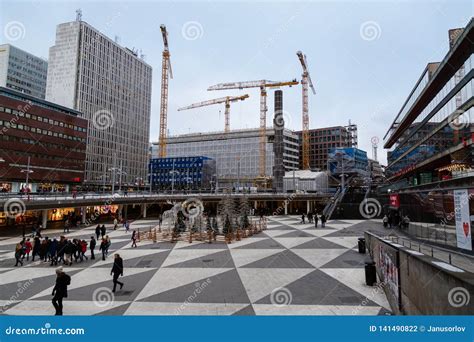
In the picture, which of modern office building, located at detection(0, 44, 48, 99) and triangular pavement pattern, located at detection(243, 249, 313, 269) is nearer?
triangular pavement pattern, located at detection(243, 249, 313, 269)

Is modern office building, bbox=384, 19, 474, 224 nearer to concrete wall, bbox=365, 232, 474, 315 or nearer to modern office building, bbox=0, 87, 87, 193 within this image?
concrete wall, bbox=365, 232, 474, 315

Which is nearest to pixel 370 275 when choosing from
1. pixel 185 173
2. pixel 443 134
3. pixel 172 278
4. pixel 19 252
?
pixel 172 278

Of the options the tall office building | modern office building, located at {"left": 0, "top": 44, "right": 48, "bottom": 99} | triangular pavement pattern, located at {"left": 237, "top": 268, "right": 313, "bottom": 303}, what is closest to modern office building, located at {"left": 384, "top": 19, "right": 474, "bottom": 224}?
triangular pavement pattern, located at {"left": 237, "top": 268, "right": 313, "bottom": 303}

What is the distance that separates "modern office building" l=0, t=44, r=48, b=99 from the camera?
362 ft

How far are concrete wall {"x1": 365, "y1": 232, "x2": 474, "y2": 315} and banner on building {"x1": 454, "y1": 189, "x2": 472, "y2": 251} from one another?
1603 millimetres

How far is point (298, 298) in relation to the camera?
10266 mm

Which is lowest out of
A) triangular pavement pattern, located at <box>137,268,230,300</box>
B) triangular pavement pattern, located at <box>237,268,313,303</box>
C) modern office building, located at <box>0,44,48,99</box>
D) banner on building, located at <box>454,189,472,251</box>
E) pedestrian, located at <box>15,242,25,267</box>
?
triangular pavement pattern, located at <box>137,268,230,300</box>

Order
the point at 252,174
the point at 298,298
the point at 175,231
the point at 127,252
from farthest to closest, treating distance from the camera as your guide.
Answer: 1. the point at 252,174
2. the point at 175,231
3. the point at 127,252
4. the point at 298,298

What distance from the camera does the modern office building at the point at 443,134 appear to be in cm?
1507

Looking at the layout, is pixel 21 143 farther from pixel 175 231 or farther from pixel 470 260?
pixel 470 260

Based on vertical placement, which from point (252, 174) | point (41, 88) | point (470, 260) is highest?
point (41, 88)

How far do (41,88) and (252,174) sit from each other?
9715cm

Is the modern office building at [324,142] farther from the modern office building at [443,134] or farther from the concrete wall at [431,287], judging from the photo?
the concrete wall at [431,287]
